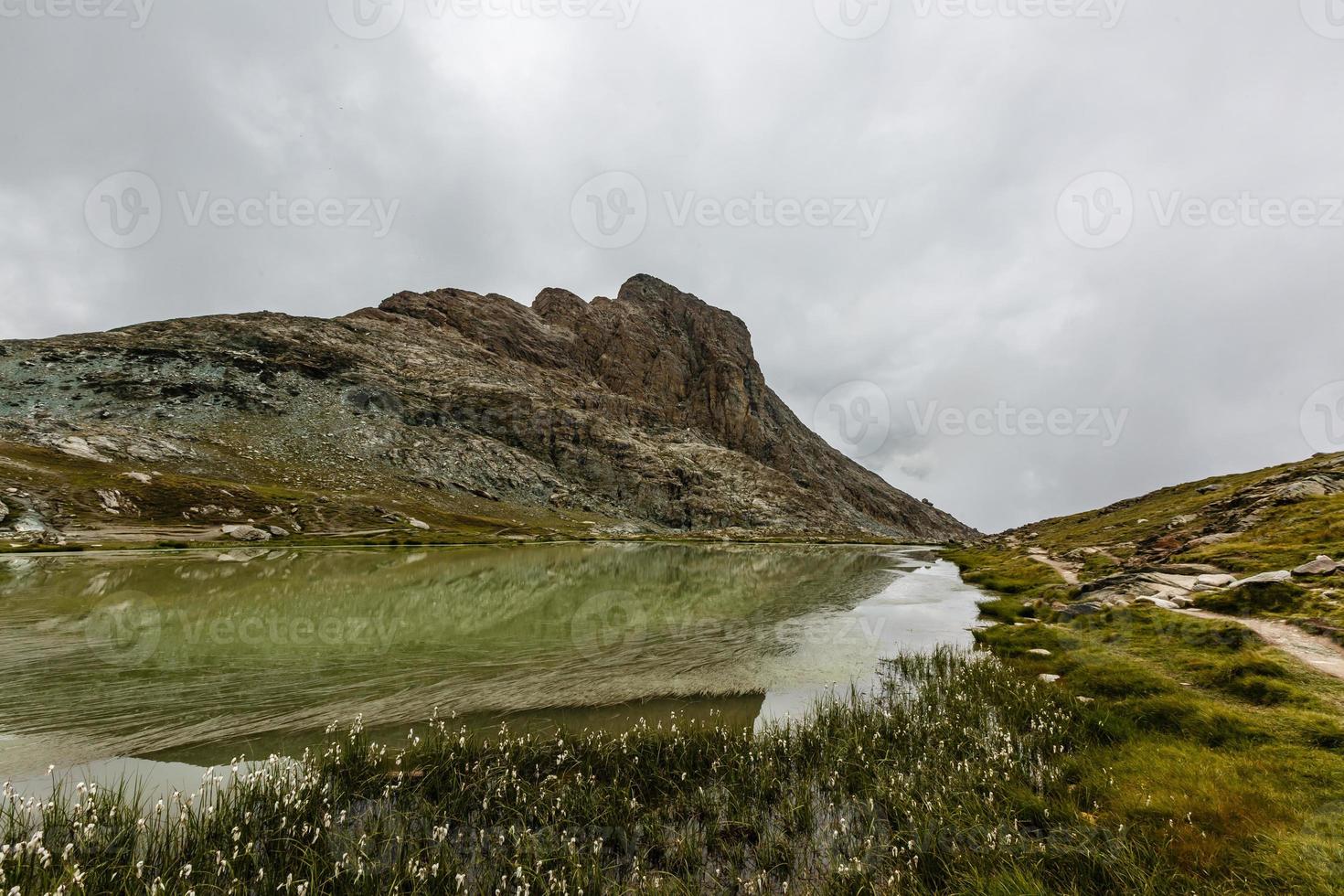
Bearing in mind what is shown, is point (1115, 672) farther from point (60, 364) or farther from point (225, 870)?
point (60, 364)

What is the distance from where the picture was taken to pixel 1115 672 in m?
14.6

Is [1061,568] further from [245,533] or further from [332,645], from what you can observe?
[245,533]

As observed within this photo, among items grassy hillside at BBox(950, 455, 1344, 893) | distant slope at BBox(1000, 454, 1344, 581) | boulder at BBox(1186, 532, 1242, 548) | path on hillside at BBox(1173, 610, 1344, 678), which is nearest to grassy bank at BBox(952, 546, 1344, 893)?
grassy hillside at BBox(950, 455, 1344, 893)

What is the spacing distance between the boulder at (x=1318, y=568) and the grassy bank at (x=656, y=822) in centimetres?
2017

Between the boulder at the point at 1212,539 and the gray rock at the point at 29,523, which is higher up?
the gray rock at the point at 29,523

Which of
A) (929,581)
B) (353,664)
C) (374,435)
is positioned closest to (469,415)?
(374,435)

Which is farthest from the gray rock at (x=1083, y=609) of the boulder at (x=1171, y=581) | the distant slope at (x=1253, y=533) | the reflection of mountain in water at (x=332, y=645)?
the reflection of mountain in water at (x=332, y=645)

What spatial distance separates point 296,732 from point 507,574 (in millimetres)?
35513

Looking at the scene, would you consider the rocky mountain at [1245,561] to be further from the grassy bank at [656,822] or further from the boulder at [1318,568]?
the grassy bank at [656,822]

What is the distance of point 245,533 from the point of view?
232 feet

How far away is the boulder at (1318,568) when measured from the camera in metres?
21.3

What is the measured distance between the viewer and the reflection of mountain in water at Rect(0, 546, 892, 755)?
13648mm

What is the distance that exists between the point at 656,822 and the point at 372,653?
16.1 meters

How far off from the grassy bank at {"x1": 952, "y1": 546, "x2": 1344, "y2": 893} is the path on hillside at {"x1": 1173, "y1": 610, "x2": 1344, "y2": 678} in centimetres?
56
